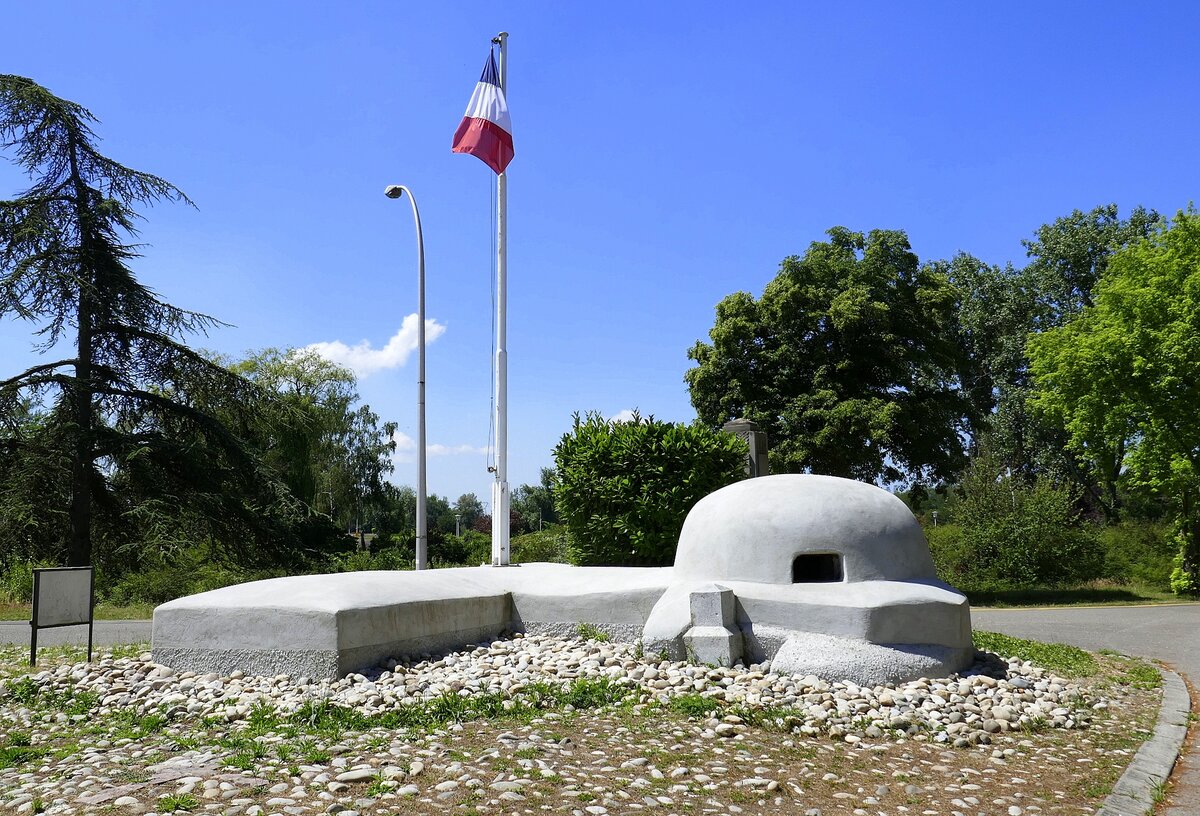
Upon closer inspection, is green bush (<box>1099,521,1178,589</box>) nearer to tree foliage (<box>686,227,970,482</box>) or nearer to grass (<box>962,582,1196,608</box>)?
grass (<box>962,582,1196,608</box>)

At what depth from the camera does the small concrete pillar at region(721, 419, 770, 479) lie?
51.1 feet

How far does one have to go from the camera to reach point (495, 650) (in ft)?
32.1

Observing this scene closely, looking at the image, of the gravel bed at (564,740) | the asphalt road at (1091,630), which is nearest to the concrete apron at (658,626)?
the gravel bed at (564,740)

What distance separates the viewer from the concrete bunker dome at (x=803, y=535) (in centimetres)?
937

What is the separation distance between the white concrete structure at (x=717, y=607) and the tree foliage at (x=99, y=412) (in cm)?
1047

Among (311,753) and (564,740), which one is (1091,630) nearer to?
(564,740)

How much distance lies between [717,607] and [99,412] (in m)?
16.7

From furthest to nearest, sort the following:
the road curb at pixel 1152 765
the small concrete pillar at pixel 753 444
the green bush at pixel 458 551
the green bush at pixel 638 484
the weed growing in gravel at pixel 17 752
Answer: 1. the green bush at pixel 458 551
2. the small concrete pillar at pixel 753 444
3. the green bush at pixel 638 484
4. the weed growing in gravel at pixel 17 752
5. the road curb at pixel 1152 765

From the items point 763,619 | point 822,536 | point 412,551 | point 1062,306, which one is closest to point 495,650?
point 763,619

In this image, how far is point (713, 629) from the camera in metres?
8.66

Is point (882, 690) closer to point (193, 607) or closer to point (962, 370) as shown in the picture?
point (193, 607)

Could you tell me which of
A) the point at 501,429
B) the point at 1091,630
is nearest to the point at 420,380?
the point at 501,429

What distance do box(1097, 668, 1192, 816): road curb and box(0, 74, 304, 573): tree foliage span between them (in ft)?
56.9

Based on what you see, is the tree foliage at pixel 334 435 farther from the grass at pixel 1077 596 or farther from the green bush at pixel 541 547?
the grass at pixel 1077 596
